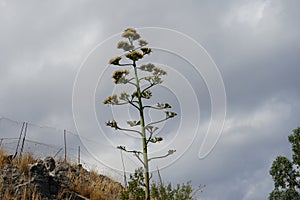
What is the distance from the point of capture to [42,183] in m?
8.24

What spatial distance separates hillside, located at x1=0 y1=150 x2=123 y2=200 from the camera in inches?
309

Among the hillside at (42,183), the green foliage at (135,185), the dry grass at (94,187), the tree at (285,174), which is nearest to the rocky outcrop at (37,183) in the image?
the hillside at (42,183)

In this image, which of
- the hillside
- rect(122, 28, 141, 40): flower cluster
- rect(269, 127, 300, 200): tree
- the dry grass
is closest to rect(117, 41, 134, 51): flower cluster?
rect(122, 28, 141, 40): flower cluster

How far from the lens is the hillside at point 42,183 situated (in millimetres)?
7859

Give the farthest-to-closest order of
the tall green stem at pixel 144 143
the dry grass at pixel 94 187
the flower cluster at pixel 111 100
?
the dry grass at pixel 94 187, the flower cluster at pixel 111 100, the tall green stem at pixel 144 143

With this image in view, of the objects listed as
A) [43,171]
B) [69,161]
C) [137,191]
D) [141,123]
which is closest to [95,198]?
[43,171]

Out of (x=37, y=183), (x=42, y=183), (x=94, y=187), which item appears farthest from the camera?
(x=94, y=187)

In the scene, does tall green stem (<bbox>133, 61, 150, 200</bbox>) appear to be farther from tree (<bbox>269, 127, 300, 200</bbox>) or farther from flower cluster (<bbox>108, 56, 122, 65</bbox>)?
tree (<bbox>269, 127, 300, 200</bbox>)

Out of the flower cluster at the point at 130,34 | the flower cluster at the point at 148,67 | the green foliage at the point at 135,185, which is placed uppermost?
the flower cluster at the point at 130,34

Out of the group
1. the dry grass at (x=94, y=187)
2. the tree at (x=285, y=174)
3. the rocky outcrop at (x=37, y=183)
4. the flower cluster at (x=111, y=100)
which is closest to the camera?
the flower cluster at (x=111, y=100)

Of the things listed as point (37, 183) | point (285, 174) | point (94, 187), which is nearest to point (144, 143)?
point (37, 183)

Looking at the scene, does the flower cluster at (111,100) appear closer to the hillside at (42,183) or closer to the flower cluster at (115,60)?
the flower cluster at (115,60)

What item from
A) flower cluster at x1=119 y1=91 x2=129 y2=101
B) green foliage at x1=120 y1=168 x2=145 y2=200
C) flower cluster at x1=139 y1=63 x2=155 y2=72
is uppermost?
flower cluster at x1=139 y1=63 x2=155 y2=72

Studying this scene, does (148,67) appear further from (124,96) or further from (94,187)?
(94,187)
